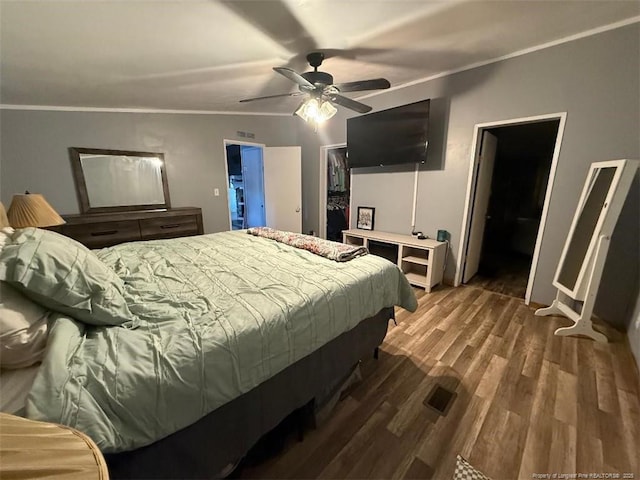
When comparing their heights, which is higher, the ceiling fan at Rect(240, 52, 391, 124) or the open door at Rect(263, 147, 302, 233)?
the ceiling fan at Rect(240, 52, 391, 124)

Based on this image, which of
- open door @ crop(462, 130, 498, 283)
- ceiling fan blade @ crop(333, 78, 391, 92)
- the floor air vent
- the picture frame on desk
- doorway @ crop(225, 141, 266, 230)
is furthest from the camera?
doorway @ crop(225, 141, 266, 230)

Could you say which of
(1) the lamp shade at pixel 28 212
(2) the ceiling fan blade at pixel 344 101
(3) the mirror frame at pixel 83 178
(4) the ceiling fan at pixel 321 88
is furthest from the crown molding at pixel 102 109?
(2) the ceiling fan blade at pixel 344 101

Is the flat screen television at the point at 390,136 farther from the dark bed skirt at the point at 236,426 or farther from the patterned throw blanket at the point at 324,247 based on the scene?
the dark bed skirt at the point at 236,426

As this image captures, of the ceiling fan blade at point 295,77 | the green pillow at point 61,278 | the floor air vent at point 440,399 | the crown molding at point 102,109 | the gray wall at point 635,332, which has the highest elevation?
the crown molding at point 102,109

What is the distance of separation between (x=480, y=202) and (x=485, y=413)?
247cm

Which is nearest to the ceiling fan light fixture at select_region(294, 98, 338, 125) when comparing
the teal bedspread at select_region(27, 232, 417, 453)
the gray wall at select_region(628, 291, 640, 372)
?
the teal bedspread at select_region(27, 232, 417, 453)

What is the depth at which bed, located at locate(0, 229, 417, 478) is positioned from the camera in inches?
29.8

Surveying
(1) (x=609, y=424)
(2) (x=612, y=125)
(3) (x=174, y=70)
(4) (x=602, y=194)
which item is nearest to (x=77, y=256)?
(3) (x=174, y=70)

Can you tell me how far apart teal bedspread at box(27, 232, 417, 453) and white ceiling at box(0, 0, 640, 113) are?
58.5 inches

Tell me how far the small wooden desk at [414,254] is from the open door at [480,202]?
1.16 ft

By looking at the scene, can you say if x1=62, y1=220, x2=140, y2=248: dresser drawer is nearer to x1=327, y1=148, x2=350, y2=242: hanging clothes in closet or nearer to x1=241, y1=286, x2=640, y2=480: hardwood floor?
x1=241, y1=286, x2=640, y2=480: hardwood floor

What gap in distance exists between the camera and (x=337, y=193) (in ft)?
16.2

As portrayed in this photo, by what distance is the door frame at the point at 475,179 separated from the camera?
238 centimetres

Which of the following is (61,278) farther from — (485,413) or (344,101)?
(344,101)
